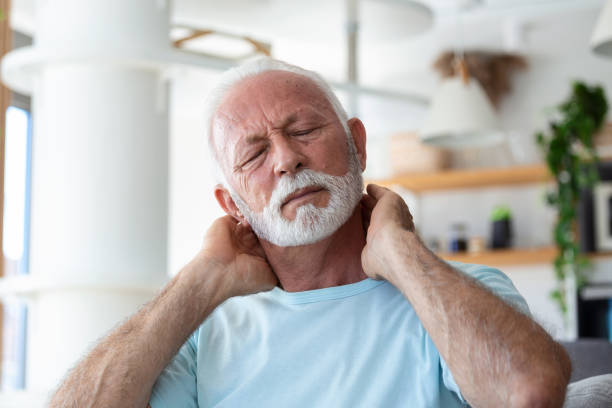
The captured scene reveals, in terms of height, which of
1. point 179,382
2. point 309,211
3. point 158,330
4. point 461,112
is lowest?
point 179,382

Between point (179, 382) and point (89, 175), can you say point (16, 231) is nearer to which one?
point (89, 175)

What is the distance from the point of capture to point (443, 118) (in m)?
3.96

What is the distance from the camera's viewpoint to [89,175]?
2645mm

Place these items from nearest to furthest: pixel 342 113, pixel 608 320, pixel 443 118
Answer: pixel 342 113, pixel 443 118, pixel 608 320

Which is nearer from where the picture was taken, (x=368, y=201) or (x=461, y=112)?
(x=368, y=201)

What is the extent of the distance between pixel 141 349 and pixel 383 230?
49 cm

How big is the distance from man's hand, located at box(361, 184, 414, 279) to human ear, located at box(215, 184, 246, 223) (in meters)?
0.35

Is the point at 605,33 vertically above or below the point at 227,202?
above

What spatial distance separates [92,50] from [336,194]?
1388mm

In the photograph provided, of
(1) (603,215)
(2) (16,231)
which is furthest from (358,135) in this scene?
(2) (16,231)

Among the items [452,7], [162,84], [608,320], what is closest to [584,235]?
[608,320]

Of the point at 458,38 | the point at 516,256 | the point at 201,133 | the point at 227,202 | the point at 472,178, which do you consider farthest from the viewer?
the point at 458,38

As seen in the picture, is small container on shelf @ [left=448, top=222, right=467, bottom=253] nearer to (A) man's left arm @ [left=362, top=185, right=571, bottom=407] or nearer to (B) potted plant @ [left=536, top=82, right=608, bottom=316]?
(B) potted plant @ [left=536, top=82, right=608, bottom=316]

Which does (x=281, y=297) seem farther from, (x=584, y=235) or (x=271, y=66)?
(x=584, y=235)
